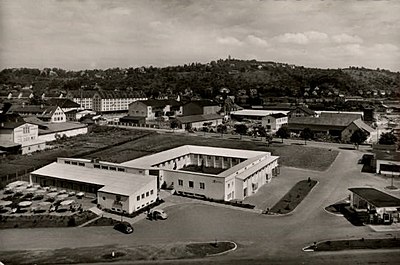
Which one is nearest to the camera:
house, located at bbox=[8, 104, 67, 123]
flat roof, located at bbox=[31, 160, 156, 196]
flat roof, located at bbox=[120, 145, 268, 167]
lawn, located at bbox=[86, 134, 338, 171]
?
flat roof, located at bbox=[31, 160, 156, 196]

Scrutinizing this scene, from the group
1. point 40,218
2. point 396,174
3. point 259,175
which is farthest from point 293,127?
point 40,218

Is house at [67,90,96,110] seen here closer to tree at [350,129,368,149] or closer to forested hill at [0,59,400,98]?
forested hill at [0,59,400,98]

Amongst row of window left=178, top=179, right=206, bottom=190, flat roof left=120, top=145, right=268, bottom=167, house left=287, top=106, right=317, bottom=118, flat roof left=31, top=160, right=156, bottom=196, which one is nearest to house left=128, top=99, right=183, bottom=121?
house left=287, top=106, right=317, bottom=118

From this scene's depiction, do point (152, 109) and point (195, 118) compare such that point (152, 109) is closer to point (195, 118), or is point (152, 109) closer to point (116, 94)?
point (195, 118)

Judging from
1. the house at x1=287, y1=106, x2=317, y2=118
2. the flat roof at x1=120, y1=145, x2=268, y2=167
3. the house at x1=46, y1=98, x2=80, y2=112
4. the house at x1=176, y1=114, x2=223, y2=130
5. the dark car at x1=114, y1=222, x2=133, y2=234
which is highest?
the house at x1=46, y1=98, x2=80, y2=112

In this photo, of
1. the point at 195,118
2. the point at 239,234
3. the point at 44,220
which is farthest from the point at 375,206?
the point at 195,118

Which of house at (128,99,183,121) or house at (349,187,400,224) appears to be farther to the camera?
house at (128,99,183,121)

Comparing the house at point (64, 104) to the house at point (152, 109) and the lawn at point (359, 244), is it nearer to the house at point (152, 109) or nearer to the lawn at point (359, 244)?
the house at point (152, 109)

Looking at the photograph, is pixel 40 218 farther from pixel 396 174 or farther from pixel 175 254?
pixel 396 174
